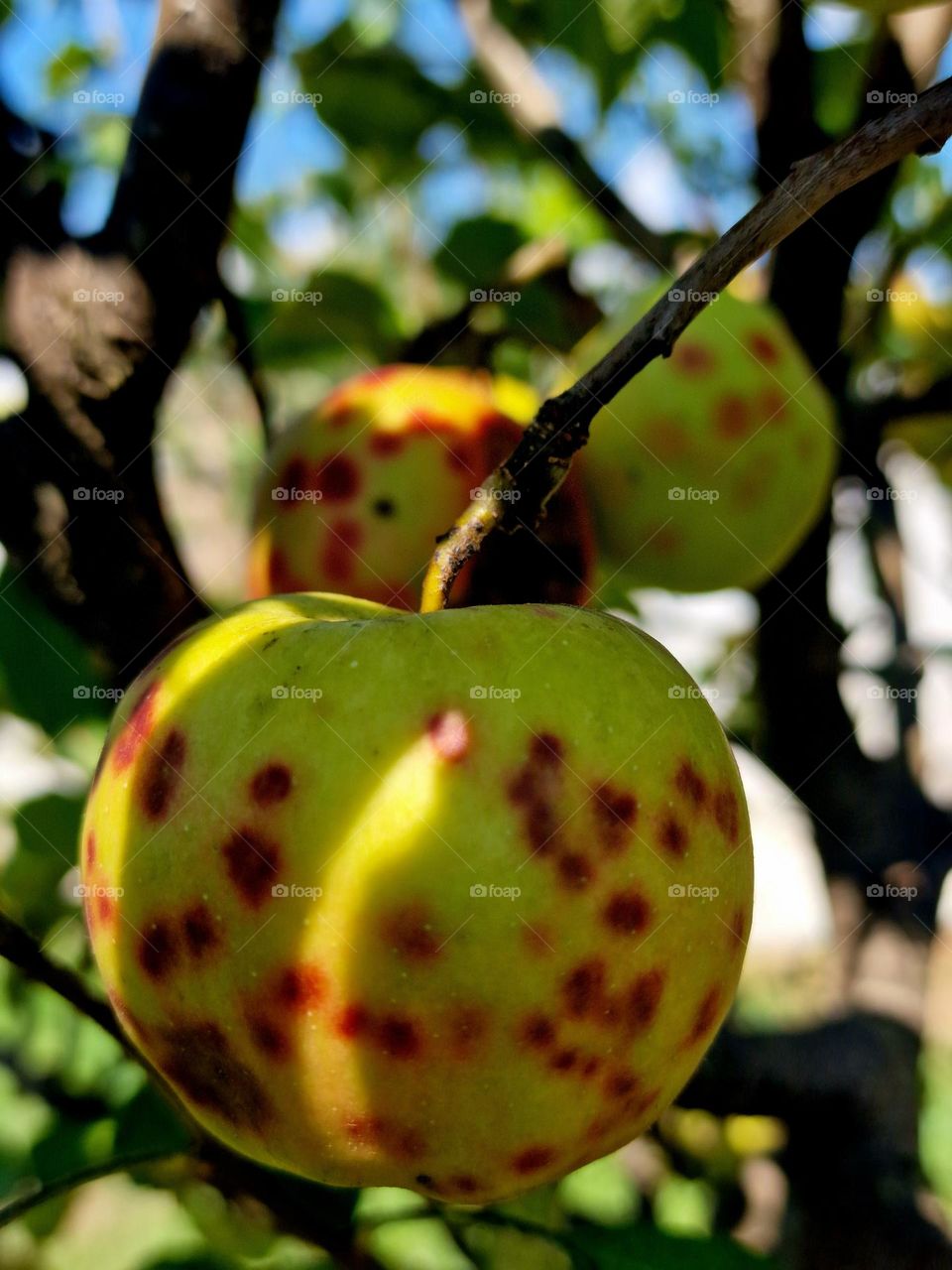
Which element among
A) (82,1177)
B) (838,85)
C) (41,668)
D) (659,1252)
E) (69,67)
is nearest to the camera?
(82,1177)

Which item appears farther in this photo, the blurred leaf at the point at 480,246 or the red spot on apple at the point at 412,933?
the blurred leaf at the point at 480,246

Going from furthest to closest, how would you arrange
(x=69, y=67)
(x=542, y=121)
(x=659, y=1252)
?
(x=69, y=67) → (x=542, y=121) → (x=659, y=1252)

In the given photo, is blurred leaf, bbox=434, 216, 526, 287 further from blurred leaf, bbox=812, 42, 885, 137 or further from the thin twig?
the thin twig

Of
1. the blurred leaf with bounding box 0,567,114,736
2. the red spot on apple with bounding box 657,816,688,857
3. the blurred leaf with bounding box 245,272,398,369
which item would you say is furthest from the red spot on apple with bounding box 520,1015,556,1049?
the blurred leaf with bounding box 245,272,398,369

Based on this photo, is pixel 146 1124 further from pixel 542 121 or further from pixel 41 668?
pixel 542 121

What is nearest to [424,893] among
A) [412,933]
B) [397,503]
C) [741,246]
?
[412,933]

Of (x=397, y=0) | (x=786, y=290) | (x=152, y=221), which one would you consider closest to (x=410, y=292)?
(x=397, y=0)

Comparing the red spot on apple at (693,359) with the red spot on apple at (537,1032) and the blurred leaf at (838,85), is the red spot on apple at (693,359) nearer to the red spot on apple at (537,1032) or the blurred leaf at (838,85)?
the blurred leaf at (838,85)

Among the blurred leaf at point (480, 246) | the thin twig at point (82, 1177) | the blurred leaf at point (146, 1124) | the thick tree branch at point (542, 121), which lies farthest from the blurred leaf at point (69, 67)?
the thin twig at point (82, 1177)
